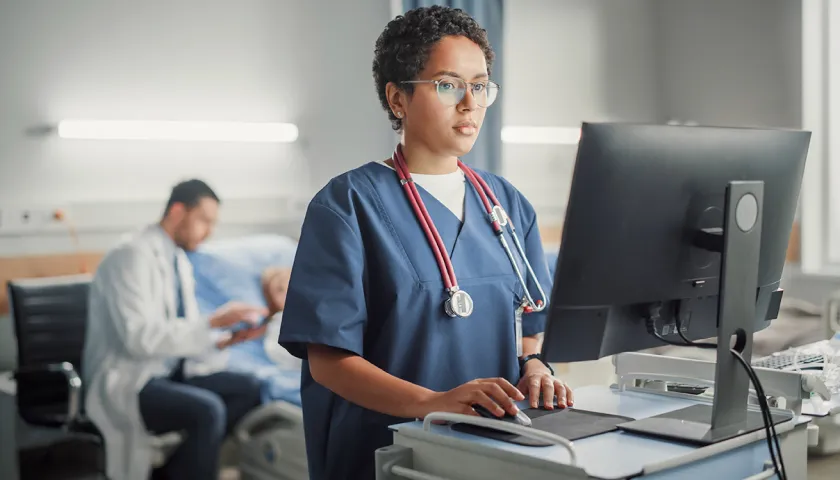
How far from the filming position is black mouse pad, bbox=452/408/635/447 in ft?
3.53

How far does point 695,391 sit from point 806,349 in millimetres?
432

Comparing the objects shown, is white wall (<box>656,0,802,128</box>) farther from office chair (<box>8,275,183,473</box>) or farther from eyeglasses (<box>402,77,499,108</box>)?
office chair (<box>8,275,183,473</box>)

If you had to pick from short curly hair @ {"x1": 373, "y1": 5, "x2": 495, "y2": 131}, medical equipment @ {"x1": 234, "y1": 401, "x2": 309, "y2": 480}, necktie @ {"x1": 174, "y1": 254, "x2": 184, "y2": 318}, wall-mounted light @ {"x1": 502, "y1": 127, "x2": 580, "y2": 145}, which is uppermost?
short curly hair @ {"x1": 373, "y1": 5, "x2": 495, "y2": 131}

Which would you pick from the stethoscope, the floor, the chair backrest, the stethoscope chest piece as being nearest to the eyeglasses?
the stethoscope

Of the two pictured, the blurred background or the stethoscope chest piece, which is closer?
the stethoscope chest piece

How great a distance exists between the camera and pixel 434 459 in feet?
3.59

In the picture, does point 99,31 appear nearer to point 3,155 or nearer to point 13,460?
point 3,155

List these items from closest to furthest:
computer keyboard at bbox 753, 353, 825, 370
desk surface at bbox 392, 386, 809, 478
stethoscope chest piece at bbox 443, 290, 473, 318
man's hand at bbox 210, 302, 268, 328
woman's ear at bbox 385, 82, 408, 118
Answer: desk surface at bbox 392, 386, 809, 478 < stethoscope chest piece at bbox 443, 290, 473, 318 < woman's ear at bbox 385, 82, 408, 118 < computer keyboard at bbox 753, 353, 825, 370 < man's hand at bbox 210, 302, 268, 328

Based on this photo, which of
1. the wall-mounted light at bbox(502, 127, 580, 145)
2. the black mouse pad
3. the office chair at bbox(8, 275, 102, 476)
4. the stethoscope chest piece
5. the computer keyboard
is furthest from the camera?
the wall-mounted light at bbox(502, 127, 580, 145)

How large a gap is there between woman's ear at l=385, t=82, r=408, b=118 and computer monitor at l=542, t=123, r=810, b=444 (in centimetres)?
54

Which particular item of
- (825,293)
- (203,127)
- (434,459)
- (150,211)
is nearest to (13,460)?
(150,211)

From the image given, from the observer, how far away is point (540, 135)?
3820 millimetres

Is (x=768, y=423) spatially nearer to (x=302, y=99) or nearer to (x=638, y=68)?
(x=302, y=99)

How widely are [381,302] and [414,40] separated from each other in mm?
439
